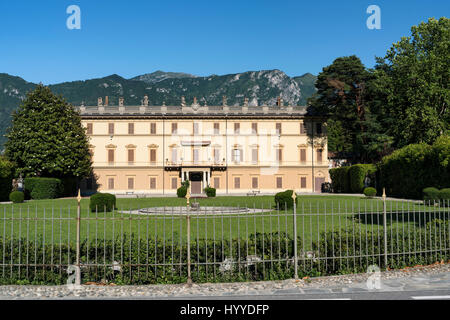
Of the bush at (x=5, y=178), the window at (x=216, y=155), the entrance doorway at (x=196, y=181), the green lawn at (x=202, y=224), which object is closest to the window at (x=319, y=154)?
the window at (x=216, y=155)

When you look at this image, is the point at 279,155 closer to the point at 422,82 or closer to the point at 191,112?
the point at 191,112

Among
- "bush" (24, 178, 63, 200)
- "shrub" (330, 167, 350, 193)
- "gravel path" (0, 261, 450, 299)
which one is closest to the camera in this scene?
"gravel path" (0, 261, 450, 299)

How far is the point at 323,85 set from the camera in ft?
137

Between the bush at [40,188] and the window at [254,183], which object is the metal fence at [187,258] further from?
the window at [254,183]

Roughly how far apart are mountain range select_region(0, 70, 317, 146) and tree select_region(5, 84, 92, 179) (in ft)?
388

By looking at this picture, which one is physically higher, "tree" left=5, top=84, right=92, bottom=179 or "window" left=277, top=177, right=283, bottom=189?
"tree" left=5, top=84, right=92, bottom=179

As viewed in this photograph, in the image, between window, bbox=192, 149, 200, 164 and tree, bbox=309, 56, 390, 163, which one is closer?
tree, bbox=309, 56, 390, 163

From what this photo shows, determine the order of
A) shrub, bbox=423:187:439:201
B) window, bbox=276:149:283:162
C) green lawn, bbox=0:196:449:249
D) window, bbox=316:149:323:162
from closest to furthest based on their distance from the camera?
green lawn, bbox=0:196:449:249 < shrub, bbox=423:187:439:201 < window, bbox=276:149:283:162 < window, bbox=316:149:323:162

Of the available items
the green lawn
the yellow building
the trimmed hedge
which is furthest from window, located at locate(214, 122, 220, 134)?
the green lawn

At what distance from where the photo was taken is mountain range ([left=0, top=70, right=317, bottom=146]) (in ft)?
529

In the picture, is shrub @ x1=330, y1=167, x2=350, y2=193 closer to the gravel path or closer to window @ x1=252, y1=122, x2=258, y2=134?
window @ x1=252, y1=122, x2=258, y2=134

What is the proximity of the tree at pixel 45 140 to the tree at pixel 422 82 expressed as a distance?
27014mm

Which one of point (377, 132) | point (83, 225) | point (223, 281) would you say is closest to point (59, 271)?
point (223, 281)

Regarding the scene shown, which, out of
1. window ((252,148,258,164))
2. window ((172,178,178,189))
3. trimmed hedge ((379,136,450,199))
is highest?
window ((252,148,258,164))
